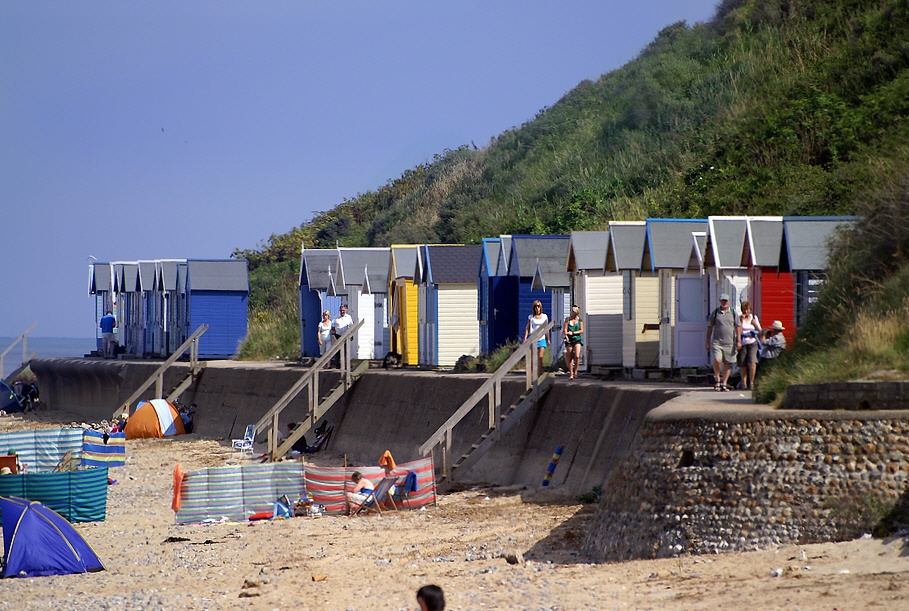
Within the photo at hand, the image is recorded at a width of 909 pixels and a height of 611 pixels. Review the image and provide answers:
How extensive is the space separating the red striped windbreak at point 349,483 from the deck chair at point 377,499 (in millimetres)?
109

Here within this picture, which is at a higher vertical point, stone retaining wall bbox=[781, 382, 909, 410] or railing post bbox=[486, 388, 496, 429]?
stone retaining wall bbox=[781, 382, 909, 410]

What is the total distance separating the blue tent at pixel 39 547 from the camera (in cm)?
1609

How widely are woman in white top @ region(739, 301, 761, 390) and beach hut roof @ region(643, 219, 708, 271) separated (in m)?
4.12

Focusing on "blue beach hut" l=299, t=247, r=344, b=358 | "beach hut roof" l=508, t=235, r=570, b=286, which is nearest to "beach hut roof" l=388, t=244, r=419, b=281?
"beach hut roof" l=508, t=235, r=570, b=286

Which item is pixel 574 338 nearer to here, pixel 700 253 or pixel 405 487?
pixel 700 253

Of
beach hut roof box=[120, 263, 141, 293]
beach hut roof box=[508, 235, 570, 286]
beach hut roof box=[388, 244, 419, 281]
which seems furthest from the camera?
beach hut roof box=[120, 263, 141, 293]

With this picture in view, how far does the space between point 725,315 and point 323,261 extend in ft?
71.2

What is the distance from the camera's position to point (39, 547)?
53.0 ft

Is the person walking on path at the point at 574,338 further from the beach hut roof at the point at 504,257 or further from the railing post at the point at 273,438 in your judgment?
the railing post at the point at 273,438

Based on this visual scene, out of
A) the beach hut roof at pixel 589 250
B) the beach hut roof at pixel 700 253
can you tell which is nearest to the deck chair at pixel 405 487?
the beach hut roof at pixel 700 253

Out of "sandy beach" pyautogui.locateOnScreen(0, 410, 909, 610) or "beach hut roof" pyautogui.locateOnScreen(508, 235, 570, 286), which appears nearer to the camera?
"sandy beach" pyautogui.locateOnScreen(0, 410, 909, 610)

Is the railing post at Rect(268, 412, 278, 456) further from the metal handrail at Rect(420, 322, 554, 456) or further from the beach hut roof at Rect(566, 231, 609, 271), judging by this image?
the beach hut roof at Rect(566, 231, 609, 271)

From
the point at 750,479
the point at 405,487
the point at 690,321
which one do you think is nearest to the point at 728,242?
the point at 690,321

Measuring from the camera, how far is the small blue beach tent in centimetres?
4222
